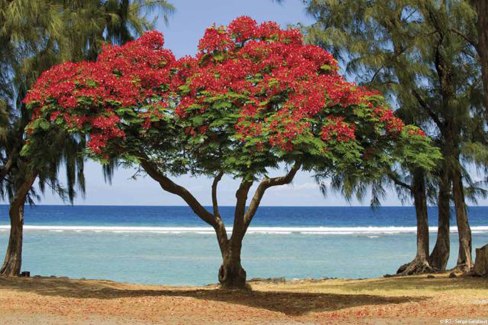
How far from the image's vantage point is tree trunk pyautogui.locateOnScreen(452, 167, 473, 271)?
17.0 m

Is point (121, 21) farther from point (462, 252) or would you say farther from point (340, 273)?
point (340, 273)

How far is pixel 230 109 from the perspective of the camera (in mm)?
10875

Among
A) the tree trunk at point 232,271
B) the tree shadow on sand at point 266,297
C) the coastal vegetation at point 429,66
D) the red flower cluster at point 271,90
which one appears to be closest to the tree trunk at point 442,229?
the coastal vegetation at point 429,66

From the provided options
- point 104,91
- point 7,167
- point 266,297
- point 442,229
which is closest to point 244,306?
point 266,297

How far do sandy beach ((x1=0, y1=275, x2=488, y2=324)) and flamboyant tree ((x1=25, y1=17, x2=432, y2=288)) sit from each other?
1.99 m

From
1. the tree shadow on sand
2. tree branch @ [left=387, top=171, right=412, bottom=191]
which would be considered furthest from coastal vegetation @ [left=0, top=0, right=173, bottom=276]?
tree branch @ [left=387, top=171, right=412, bottom=191]

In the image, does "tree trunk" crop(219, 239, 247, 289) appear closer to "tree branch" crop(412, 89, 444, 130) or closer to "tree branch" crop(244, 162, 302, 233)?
"tree branch" crop(244, 162, 302, 233)

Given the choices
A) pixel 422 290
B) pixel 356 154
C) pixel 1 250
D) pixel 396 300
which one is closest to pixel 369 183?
pixel 422 290

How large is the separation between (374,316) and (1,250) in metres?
27.8

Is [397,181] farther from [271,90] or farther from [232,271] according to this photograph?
[271,90]

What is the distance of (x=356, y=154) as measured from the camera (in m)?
10.5

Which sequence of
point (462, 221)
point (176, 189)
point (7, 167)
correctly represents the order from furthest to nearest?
point (462, 221) → point (7, 167) → point (176, 189)

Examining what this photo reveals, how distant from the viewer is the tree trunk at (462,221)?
17.0 m

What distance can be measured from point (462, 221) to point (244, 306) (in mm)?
8273
